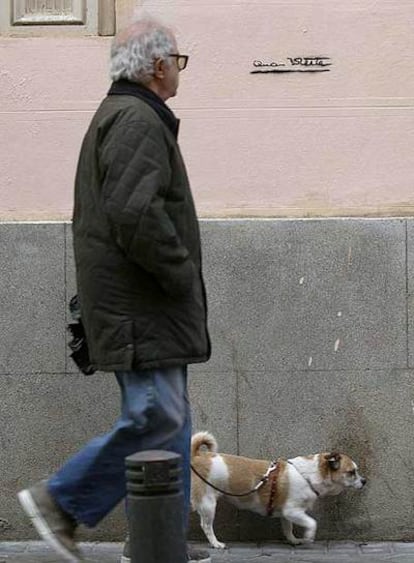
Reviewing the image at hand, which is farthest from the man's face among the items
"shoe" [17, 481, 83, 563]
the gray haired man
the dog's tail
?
the dog's tail

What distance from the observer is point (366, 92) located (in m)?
6.38

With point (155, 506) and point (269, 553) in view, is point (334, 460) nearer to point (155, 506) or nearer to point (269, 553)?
point (269, 553)

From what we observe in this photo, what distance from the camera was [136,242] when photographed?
456 cm

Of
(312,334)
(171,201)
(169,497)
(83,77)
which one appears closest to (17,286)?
(83,77)

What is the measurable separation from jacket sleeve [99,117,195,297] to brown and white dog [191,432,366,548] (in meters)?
1.83

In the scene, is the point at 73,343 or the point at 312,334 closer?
the point at 73,343

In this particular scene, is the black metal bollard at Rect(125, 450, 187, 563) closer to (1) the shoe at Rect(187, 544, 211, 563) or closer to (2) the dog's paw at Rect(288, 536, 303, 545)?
(1) the shoe at Rect(187, 544, 211, 563)

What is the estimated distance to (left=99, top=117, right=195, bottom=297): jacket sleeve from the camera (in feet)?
14.9

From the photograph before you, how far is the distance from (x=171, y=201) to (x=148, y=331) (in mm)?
498

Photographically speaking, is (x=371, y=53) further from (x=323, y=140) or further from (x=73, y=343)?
(x=73, y=343)

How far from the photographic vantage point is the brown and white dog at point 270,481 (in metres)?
6.25
